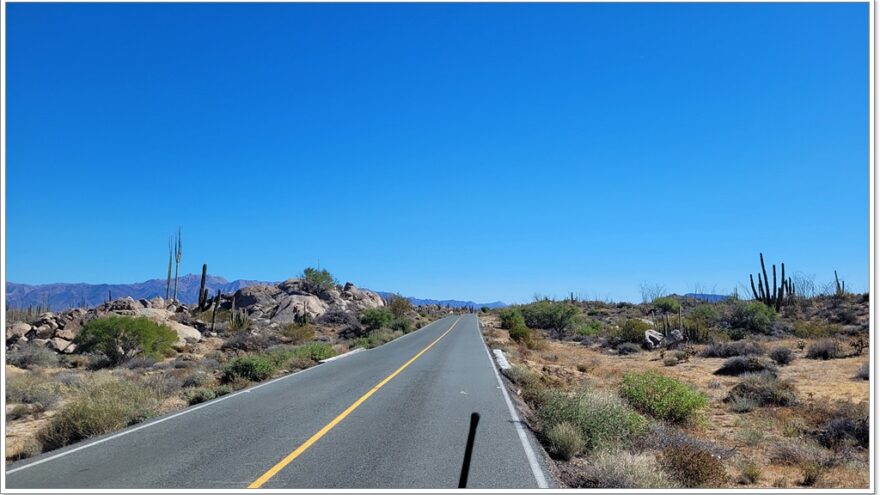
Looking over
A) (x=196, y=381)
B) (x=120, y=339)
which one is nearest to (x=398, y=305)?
(x=120, y=339)

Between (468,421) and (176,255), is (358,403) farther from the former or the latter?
(176,255)

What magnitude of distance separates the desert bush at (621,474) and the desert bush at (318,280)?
80.5 m

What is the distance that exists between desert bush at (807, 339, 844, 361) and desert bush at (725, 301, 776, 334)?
12.6m

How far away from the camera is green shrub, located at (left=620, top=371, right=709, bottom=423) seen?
1436cm

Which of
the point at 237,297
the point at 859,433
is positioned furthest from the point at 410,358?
the point at 237,297

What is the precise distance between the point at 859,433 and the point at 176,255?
6227cm

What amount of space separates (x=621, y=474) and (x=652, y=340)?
1285 inches

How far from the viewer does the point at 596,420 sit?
9.93m

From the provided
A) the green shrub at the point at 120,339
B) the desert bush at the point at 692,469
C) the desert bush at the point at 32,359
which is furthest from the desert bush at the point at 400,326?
the desert bush at the point at 692,469

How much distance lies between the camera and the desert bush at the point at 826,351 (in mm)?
27159

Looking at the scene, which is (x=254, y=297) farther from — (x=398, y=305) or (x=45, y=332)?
(x=45, y=332)

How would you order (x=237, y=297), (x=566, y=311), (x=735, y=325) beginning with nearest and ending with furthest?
(x=735, y=325) < (x=566, y=311) < (x=237, y=297)

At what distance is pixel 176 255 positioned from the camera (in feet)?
204

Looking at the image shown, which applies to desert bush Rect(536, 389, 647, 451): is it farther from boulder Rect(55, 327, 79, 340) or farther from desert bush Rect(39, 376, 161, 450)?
boulder Rect(55, 327, 79, 340)
